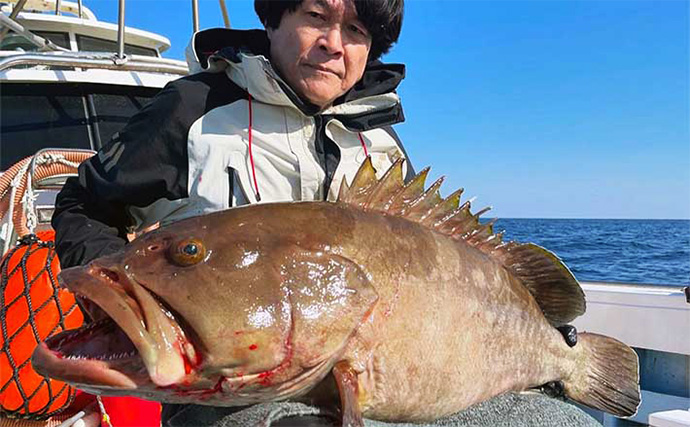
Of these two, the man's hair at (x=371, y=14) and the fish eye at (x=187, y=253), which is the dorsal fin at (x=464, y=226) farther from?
the man's hair at (x=371, y=14)

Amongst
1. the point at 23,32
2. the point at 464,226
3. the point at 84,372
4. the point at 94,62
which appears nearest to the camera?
the point at 84,372

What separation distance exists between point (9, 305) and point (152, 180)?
1320 mm

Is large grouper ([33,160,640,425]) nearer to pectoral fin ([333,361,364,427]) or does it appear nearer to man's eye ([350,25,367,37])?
pectoral fin ([333,361,364,427])

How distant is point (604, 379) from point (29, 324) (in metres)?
2.77

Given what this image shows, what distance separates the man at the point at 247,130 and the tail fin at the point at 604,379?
50.2 inches

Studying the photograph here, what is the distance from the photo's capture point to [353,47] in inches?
103

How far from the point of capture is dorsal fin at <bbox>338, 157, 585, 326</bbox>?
6.48ft

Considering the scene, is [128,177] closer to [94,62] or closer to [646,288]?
[94,62]

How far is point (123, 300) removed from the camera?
4.54 ft

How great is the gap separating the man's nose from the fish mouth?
4.91 feet

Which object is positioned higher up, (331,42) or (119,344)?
(331,42)

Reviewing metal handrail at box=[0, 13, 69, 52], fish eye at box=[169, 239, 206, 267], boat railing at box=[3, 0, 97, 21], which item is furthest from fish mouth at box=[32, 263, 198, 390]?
boat railing at box=[3, 0, 97, 21]

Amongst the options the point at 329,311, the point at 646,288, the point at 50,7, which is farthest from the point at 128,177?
the point at 50,7

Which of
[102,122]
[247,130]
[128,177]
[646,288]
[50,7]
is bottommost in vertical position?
[646,288]
